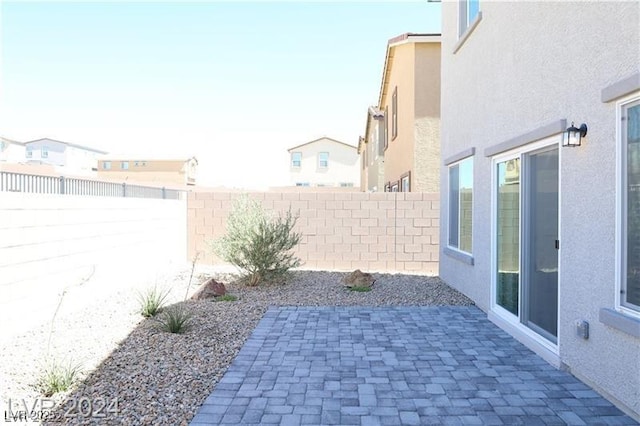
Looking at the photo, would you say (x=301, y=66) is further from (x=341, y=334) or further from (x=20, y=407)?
(x=20, y=407)

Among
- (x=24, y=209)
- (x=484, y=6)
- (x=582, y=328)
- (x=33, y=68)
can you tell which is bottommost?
(x=582, y=328)

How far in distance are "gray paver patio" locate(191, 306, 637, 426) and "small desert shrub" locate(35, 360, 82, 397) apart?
127 cm

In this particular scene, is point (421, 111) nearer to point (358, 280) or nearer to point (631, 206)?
point (358, 280)

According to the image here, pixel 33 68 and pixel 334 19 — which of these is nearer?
pixel 334 19

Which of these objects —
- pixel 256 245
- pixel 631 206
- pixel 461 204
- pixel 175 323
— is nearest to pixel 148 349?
pixel 175 323

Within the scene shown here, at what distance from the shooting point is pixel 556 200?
4.80 metres

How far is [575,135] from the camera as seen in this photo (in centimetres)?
416

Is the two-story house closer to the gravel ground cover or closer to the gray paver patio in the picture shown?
the gravel ground cover

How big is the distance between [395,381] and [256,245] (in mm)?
5238

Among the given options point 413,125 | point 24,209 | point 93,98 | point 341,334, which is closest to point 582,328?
point 341,334

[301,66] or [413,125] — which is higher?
[301,66]

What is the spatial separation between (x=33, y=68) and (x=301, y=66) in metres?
8.65

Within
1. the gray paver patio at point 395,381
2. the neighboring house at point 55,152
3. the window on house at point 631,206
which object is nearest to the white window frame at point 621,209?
the window on house at point 631,206

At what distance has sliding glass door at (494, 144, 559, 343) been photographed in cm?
491
